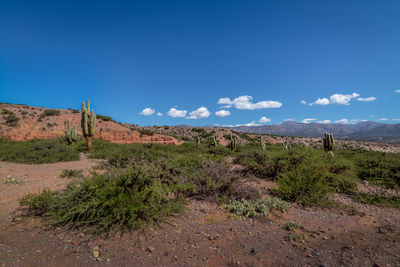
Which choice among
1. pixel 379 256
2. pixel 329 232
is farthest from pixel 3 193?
pixel 379 256

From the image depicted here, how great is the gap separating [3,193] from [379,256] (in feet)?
27.3

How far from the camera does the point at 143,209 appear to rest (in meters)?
3.61

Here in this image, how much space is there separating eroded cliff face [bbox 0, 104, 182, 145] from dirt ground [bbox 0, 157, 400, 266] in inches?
864

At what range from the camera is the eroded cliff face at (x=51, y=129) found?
23891 millimetres

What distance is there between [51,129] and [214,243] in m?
30.9

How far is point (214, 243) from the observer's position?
311cm

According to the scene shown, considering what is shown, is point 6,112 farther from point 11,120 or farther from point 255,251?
point 255,251

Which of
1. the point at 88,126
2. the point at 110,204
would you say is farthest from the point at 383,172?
the point at 88,126

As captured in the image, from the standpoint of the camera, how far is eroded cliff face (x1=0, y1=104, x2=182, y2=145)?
78.4 feet

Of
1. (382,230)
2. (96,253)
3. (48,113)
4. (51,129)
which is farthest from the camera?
(48,113)

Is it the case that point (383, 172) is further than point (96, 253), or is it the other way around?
point (383, 172)

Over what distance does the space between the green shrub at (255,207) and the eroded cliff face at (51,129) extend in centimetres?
2126

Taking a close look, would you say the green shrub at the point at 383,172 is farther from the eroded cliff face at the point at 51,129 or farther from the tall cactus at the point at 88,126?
the eroded cliff face at the point at 51,129

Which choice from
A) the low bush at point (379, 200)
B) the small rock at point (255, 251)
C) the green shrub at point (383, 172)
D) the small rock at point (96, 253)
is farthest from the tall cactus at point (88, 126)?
the green shrub at point (383, 172)
